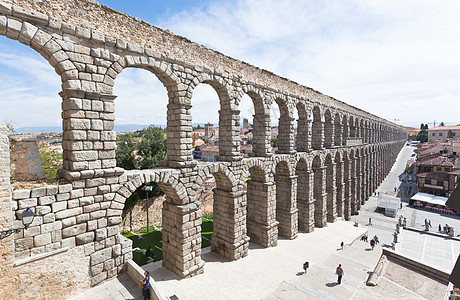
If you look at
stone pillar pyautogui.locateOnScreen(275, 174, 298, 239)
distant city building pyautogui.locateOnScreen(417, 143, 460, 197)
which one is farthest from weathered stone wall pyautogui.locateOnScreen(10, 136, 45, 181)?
distant city building pyautogui.locateOnScreen(417, 143, 460, 197)

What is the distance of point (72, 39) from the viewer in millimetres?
8688

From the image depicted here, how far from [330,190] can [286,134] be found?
10.8m

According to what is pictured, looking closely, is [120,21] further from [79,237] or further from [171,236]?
[171,236]

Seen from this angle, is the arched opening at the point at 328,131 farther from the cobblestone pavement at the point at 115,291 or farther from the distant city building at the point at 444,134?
the distant city building at the point at 444,134

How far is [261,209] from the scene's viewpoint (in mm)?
17781

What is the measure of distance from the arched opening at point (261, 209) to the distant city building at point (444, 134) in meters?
92.5

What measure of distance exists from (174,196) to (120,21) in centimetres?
810

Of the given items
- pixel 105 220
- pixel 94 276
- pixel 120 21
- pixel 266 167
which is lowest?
pixel 94 276

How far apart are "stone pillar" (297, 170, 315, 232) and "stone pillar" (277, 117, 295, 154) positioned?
3564mm

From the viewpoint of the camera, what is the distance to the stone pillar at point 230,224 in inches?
601

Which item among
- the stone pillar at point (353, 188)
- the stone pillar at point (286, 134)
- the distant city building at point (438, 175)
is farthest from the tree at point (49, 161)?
the distant city building at point (438, 175)

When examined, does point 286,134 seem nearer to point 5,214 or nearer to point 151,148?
point 151,148

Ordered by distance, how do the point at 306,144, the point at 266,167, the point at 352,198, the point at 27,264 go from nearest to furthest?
the point at 27,264
the point at 266,167
the point at 306,144
the point at 352,198

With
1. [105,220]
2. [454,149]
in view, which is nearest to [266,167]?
[105,220]
